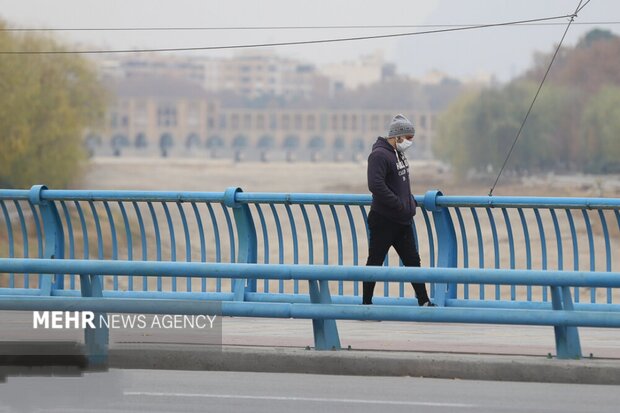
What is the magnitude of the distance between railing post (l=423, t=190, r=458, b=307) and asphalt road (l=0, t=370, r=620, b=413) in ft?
9.49

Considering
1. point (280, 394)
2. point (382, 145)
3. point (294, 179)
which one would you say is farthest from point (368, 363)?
point (294, 179)

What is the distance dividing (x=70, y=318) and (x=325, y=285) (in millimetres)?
1945

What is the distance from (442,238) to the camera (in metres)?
12.3

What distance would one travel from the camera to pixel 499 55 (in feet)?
493

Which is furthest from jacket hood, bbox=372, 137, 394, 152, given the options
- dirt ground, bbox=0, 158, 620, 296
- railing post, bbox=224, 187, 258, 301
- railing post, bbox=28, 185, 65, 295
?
dirt ground, bbox=0, 158, 620, 296

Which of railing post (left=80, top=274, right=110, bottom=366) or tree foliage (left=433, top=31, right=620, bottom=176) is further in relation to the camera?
tree foliage (left=433, top=31, right=620, bottom=176)

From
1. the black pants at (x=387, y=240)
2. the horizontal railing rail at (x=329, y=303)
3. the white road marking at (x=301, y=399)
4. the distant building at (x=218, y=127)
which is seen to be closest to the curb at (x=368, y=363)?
the horizontal railing rail at (x=329, y=303)

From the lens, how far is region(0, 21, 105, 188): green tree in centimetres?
7700

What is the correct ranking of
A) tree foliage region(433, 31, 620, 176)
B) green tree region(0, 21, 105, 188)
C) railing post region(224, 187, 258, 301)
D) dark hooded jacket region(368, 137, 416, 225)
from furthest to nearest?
tree foliage region(433, 31, 620, 176) → green tree region(0, 21, 105, 188) → railing post region(224, 187, 258, 301) → dark hooded jacket region(368, 137, 416, 225)

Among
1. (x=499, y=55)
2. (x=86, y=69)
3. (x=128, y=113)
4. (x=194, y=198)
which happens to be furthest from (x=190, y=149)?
(x=194, y=198)

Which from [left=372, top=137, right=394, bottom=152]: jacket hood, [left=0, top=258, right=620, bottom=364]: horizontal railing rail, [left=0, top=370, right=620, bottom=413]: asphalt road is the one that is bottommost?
[left=0, top=370, right=620, bottom=413]: asphalt road

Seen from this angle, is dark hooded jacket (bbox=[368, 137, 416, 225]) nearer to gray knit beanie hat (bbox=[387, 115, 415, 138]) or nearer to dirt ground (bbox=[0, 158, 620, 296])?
gray knit beanie hat (bbox=[387, 115, 415, 138])

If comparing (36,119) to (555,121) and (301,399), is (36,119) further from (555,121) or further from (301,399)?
(301,399)

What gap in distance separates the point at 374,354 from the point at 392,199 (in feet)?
6.86
